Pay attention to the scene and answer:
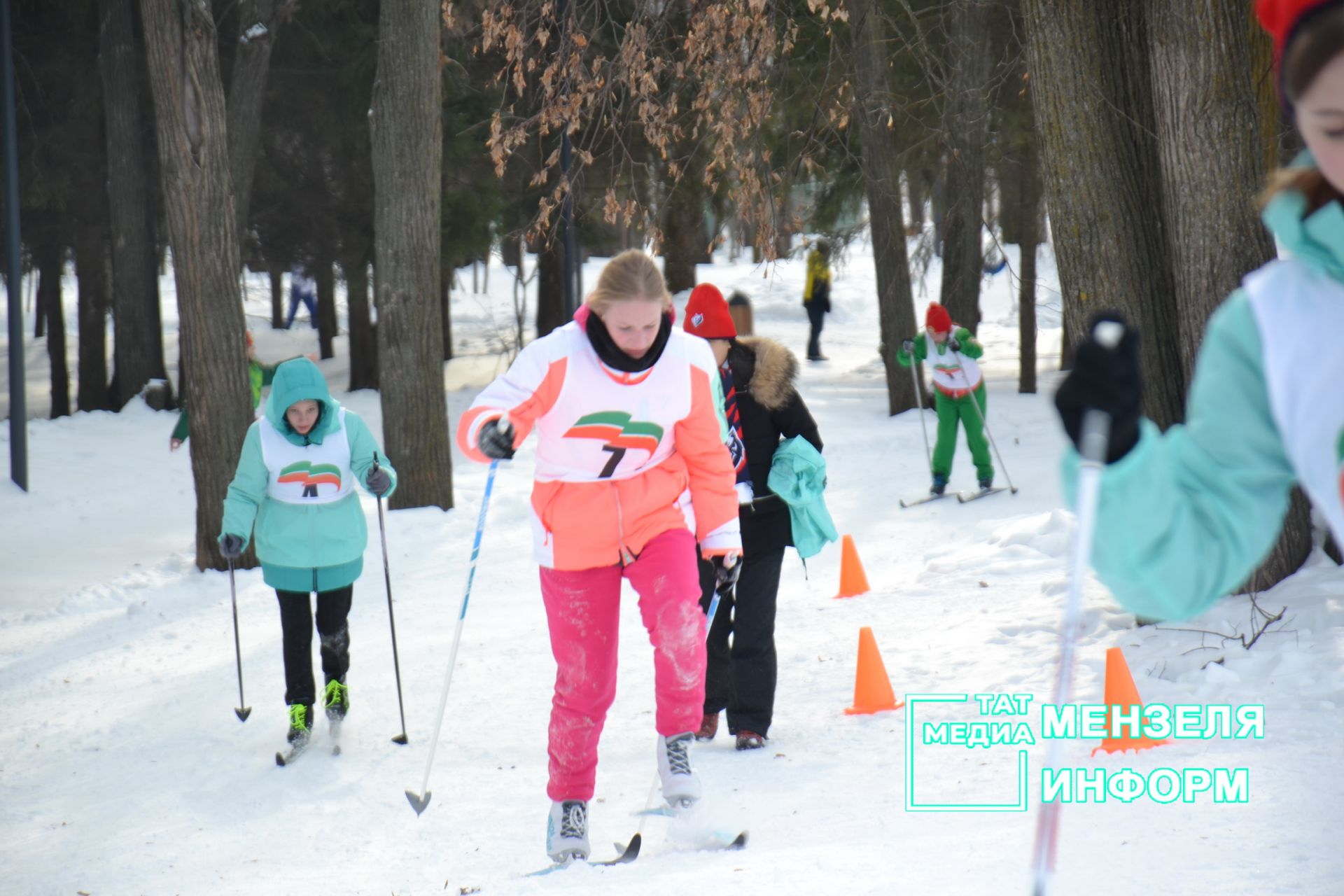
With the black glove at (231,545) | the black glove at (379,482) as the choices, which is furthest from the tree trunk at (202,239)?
the black glove at (379,482)

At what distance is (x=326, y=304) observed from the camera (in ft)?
86.4

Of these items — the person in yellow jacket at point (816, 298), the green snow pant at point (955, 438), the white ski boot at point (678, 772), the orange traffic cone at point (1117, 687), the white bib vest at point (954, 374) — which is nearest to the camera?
the white ski boot at point (678, 772)

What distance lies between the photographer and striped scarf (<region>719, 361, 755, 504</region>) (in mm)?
5730

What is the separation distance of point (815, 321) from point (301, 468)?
1987 cm

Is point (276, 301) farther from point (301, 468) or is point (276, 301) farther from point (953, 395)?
point (301, 468)

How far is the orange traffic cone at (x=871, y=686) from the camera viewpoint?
6074 mm

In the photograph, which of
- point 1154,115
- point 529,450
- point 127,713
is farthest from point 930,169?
point 127,713

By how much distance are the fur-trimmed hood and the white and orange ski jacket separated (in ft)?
3.86

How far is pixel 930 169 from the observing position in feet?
63.0

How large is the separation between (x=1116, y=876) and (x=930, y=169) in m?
16.6

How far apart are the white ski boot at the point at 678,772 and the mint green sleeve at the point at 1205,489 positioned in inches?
120

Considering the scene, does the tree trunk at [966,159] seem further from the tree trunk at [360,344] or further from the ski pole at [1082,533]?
the tree trunk at [360,344]

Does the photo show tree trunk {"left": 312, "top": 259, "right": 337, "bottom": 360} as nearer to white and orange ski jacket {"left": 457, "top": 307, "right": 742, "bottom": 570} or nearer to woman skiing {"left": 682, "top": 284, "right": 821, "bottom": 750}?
woman skiing {"left": 682, "top": 284, "right": 821, "bottom": 750}

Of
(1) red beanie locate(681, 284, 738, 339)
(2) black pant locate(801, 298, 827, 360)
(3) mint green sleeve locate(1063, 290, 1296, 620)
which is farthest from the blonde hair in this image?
(2) black pant locate(801, 298, 827, 360)
